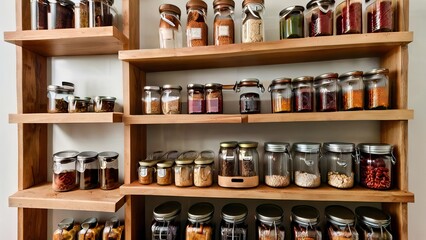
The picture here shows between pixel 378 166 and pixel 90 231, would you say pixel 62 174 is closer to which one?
pixel 90 231

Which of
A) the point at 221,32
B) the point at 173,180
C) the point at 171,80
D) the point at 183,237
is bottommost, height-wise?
the point at 183,237

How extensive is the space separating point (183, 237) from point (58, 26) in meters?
1.13

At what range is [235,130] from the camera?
1.07 meters

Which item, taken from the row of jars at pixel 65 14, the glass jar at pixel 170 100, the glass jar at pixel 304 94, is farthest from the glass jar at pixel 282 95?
the row of jars at pixel 65 14

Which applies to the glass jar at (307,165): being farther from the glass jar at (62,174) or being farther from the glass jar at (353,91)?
the glass jar at (62,174)

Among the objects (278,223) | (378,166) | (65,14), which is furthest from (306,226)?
(65,14)

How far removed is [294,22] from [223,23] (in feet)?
0.94

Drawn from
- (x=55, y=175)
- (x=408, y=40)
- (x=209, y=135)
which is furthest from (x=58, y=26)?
(x=408, y=40)

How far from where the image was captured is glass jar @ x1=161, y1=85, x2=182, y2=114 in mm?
934

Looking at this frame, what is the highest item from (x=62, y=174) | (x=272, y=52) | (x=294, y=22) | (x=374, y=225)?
(x=294, y=22)

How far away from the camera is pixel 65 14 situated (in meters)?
0.97

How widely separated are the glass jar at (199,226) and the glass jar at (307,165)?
41cm

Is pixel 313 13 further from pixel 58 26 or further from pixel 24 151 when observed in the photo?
pixel 24 151

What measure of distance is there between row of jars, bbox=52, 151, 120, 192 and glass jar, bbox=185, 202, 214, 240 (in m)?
0.41
